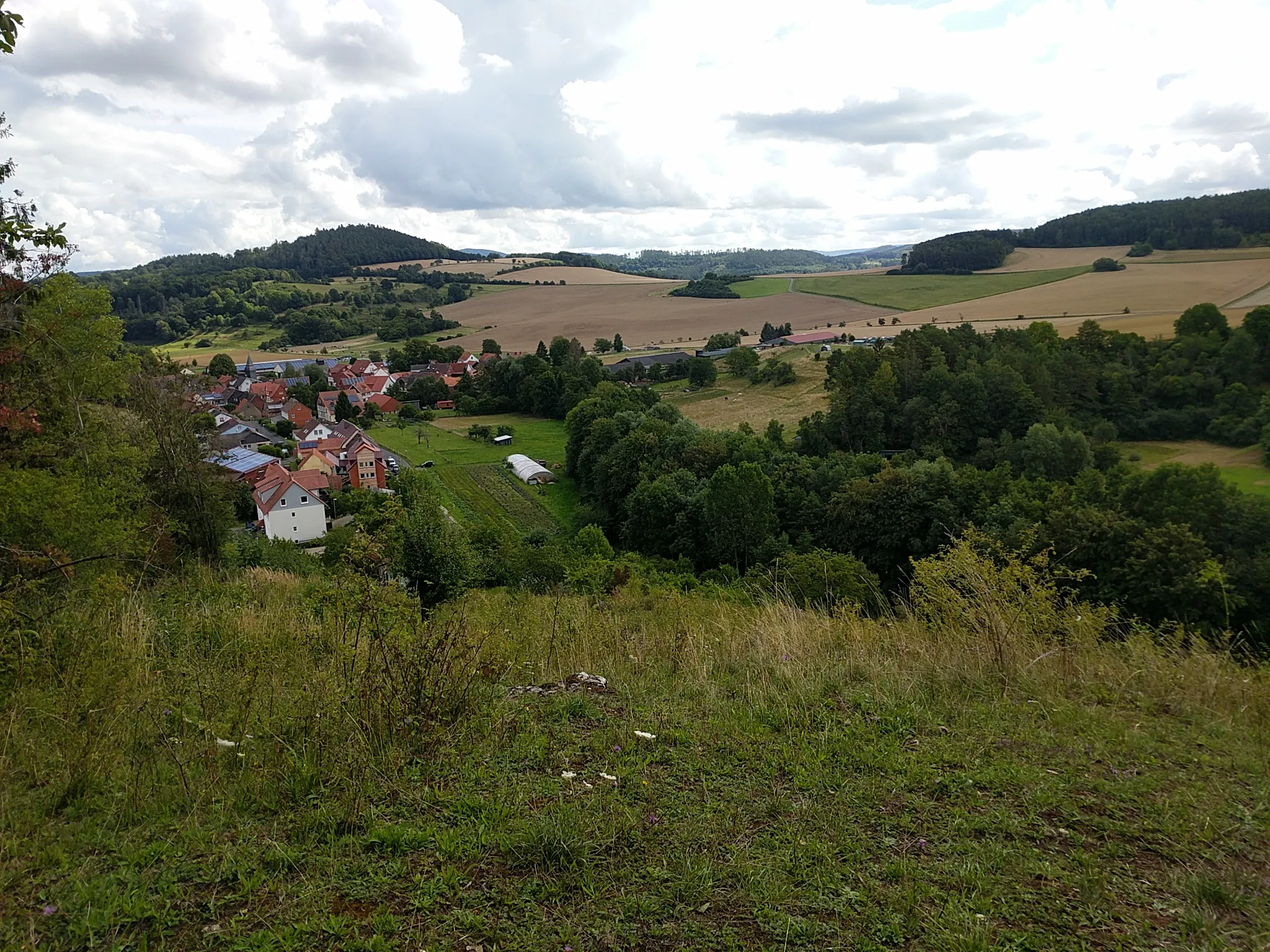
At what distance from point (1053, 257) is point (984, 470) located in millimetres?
71113

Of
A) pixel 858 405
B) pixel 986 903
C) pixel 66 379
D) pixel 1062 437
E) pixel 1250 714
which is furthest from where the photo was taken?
pixel 858 405

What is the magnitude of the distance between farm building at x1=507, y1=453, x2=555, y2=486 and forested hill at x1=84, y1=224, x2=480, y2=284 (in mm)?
128008

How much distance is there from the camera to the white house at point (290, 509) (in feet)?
116

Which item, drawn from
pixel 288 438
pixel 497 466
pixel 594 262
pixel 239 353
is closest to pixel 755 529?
pixel 497 466

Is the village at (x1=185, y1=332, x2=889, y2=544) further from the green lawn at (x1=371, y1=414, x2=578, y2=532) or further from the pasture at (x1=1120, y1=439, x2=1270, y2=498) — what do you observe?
the pasture at (x1=1120, y1=439, x2=1270, y2=498)

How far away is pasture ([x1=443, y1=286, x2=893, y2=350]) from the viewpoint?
9375 centimetres

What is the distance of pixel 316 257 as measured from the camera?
172750mm

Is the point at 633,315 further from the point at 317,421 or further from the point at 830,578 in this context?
the point at 830,578

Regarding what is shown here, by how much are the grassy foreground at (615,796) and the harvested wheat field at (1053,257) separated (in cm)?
9787

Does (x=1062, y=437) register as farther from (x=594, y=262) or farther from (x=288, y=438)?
(x=594, y=262)

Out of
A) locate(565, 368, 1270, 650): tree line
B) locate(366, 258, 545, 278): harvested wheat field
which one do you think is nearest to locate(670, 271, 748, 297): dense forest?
locate(366, 258, 545, 278): harvested wheat field

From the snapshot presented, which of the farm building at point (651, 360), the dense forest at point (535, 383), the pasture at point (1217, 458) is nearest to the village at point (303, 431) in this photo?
the dense forest at point (535, 383)

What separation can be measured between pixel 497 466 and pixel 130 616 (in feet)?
148

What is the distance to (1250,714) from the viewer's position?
533cm
